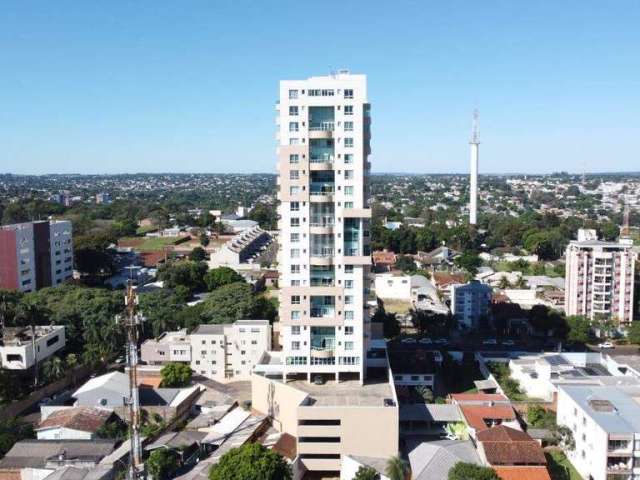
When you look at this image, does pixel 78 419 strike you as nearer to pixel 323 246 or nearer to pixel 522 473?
pixel 323 246

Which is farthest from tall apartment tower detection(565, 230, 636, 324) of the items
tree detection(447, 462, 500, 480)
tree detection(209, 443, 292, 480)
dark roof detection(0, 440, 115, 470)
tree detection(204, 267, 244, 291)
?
dark roof detection(0, 440, 115, 470)

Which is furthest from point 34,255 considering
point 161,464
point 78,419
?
point 161,464

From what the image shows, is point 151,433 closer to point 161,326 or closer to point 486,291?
point 161,326

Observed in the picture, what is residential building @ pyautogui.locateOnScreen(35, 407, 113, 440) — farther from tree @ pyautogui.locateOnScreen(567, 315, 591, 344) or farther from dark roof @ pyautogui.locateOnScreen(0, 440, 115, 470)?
tree @ pyautogui.locateOnScreen(567, 315, 591, 344)

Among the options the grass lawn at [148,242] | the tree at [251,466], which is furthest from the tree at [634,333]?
the grass lawn at [148,242]

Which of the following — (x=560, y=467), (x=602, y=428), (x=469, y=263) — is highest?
(x=469, y=263)
